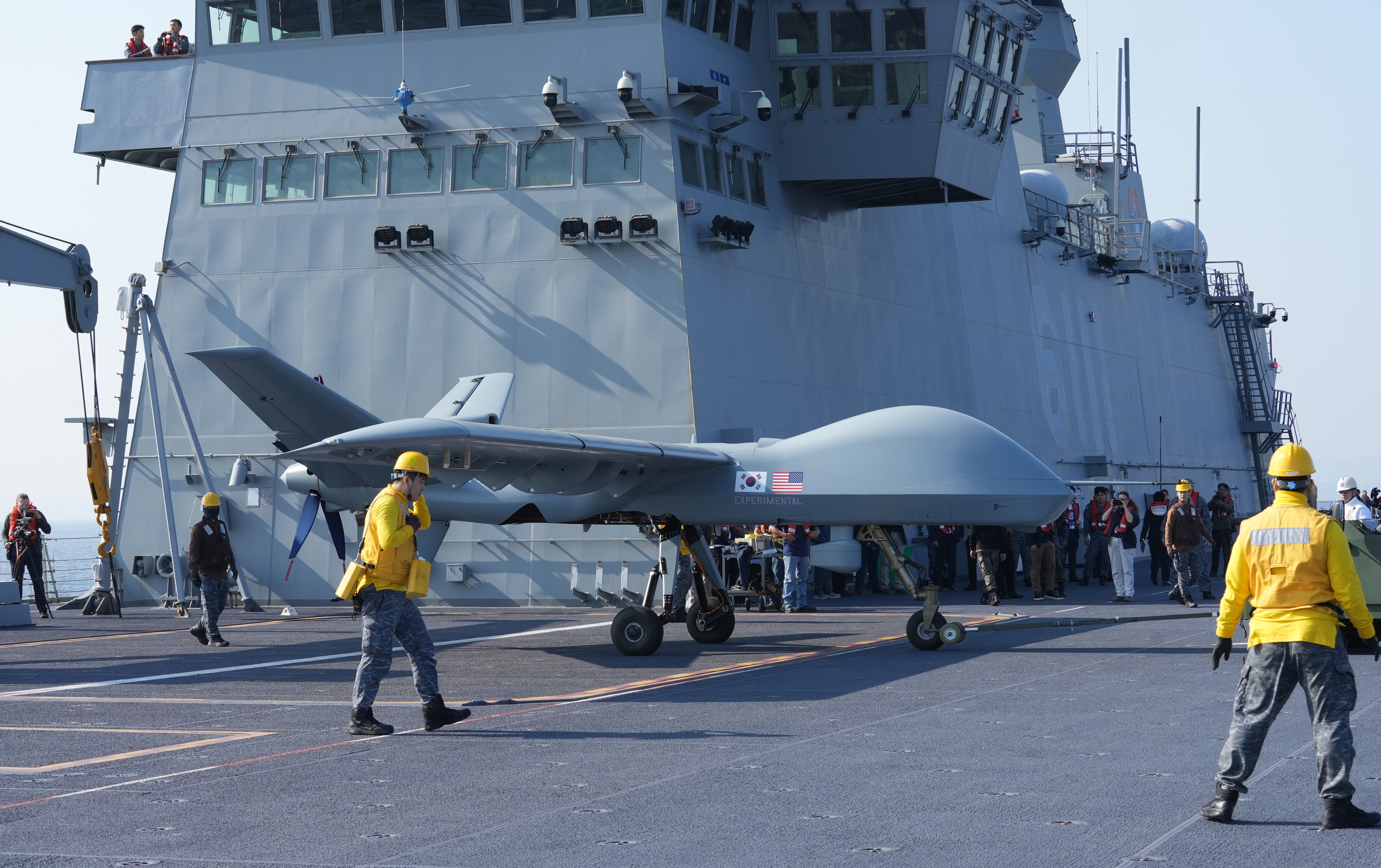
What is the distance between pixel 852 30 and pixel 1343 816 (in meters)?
22.3

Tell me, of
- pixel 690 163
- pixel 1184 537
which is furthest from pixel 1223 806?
pixel 690 163

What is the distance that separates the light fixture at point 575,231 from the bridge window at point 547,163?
2.66 ft

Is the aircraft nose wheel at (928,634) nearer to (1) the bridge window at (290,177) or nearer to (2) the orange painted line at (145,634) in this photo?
(2) the orange painted line at (145,634)

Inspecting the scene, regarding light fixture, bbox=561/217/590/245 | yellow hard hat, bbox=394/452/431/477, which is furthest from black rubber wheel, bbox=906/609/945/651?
light fixture, bbox=561/217/590/245

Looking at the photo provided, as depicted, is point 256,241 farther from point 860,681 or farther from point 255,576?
point 860,681

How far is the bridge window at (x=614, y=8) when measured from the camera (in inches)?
1019

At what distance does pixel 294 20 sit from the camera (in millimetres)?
27531

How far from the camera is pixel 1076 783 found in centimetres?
841

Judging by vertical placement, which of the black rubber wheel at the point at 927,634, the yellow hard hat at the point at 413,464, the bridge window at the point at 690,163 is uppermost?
the bridge window at the point at 690,163

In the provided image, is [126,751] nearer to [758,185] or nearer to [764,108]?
[764,108]

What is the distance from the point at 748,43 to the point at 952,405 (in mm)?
10114

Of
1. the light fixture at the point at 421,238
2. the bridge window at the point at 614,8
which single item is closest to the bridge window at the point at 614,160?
the bridge window at the point at 614,8

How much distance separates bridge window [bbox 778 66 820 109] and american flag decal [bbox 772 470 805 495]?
12.8 meters

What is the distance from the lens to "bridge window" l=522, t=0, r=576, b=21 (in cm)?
2633
